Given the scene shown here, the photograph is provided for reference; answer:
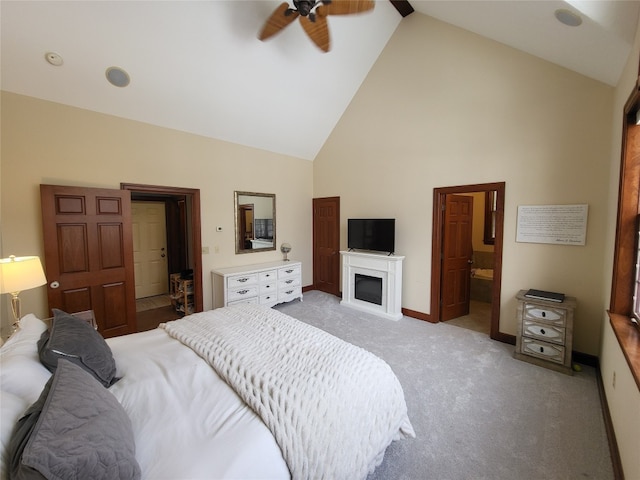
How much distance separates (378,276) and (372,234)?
0.69 m

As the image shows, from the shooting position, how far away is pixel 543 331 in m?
2.75

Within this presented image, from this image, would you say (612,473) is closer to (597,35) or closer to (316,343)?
(316,343)

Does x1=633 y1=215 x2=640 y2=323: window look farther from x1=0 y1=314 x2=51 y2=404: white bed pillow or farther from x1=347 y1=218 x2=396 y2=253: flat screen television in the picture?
x1=0 y1=314 x2=51 y2=404: white bed pillow

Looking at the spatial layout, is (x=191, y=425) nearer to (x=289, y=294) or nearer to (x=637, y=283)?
(x=637, y=283)

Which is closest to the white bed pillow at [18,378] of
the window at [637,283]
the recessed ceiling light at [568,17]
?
the window at [637,283]

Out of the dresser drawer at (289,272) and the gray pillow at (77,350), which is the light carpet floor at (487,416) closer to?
the gray pillow at (77,350)

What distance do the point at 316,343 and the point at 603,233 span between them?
3065 millimetres

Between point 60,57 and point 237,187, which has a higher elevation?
point 60,57

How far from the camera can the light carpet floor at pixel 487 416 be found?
1682 mm

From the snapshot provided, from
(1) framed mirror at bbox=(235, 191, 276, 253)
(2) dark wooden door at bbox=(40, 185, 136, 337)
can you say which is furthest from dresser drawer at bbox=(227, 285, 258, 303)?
(2) dark wooden door at bbox=(40, 185, 136, 337)

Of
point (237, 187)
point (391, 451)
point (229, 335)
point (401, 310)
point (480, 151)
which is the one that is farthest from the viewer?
point (237, 187)

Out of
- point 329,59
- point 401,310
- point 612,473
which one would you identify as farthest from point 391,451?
point 329,59

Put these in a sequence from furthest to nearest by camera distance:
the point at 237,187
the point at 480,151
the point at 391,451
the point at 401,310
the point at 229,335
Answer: the point at 237,187, the point at 401,310, the point at 480,151, the point at 229,335, the point at 391,451

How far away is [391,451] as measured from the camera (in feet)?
5.92
